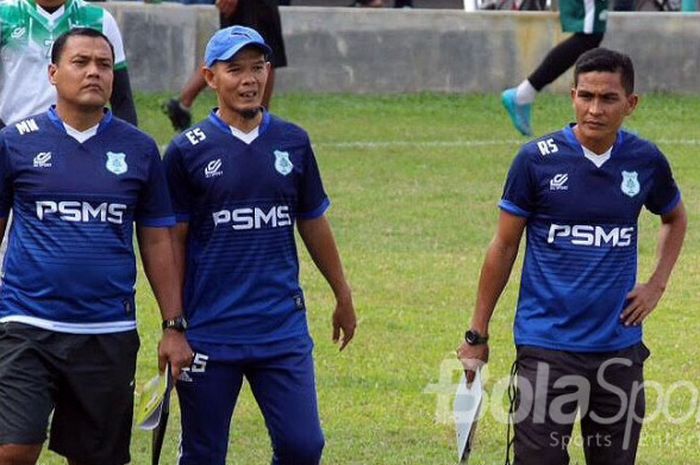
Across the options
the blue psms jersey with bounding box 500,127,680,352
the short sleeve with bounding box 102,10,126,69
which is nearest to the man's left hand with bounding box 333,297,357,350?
the blue psms jersey with bounding box 500,127,680,352

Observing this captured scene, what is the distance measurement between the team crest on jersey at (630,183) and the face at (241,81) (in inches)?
55.6

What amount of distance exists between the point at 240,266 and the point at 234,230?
14cm

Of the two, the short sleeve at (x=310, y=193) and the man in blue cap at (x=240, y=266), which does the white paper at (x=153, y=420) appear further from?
the short sleeve at (x=310, y=193)

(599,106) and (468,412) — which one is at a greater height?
(599,106)

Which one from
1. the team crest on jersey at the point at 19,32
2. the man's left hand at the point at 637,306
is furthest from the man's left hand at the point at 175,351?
the team crest on jersey at the point at 19,32

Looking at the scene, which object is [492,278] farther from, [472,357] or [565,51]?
[565,51]

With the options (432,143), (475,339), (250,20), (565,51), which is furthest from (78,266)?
(432,143)

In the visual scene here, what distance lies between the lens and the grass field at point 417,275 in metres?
9.12

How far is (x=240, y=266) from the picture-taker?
714 cm

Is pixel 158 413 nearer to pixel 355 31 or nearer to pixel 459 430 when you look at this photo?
pixel 459 430

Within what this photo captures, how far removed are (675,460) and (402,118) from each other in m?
10.4

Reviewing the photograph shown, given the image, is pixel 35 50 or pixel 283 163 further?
pixel 35 50

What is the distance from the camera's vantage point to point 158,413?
711 cm

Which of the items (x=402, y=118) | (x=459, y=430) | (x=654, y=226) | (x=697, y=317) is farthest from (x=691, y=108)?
(x=459, y=430)
